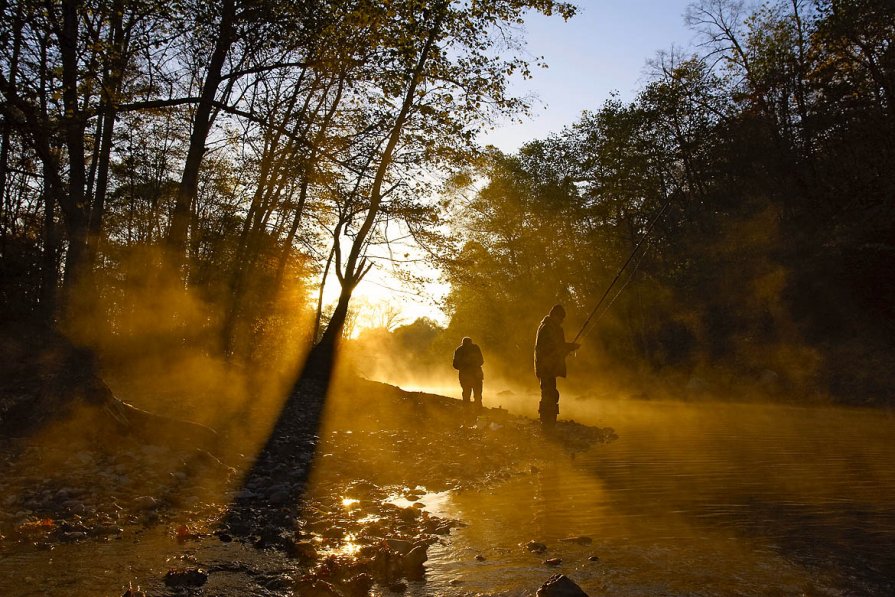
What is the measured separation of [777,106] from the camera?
27266 mm

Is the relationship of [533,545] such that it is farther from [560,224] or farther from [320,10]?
[560,224]

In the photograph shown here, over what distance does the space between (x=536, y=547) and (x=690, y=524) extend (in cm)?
148

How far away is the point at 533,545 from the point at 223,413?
779cm

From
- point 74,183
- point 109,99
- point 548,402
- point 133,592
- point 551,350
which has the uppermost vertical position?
point 109,99

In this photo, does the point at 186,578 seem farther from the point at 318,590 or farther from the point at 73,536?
the point at 73,536

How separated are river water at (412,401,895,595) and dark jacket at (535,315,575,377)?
2865 millimetres

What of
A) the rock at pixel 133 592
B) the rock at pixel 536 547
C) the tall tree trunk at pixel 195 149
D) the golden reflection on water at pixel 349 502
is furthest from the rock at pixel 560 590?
the tall tree trunk at pixel 195 149

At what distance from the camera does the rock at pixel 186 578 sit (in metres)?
3.39

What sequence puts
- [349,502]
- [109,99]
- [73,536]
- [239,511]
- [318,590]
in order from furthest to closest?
[109,99], [349,502], [239,511], [73,536], [318,590]

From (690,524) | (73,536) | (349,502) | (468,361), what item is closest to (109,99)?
(73,536)

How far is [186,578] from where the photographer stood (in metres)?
3.43

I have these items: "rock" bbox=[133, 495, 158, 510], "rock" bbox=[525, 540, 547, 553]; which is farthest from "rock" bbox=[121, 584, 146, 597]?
"rock" bbox=[525, 540, 547, 553]

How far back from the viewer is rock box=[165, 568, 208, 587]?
339 centimetres

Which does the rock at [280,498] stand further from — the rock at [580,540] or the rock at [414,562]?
the rock at [580,540]
